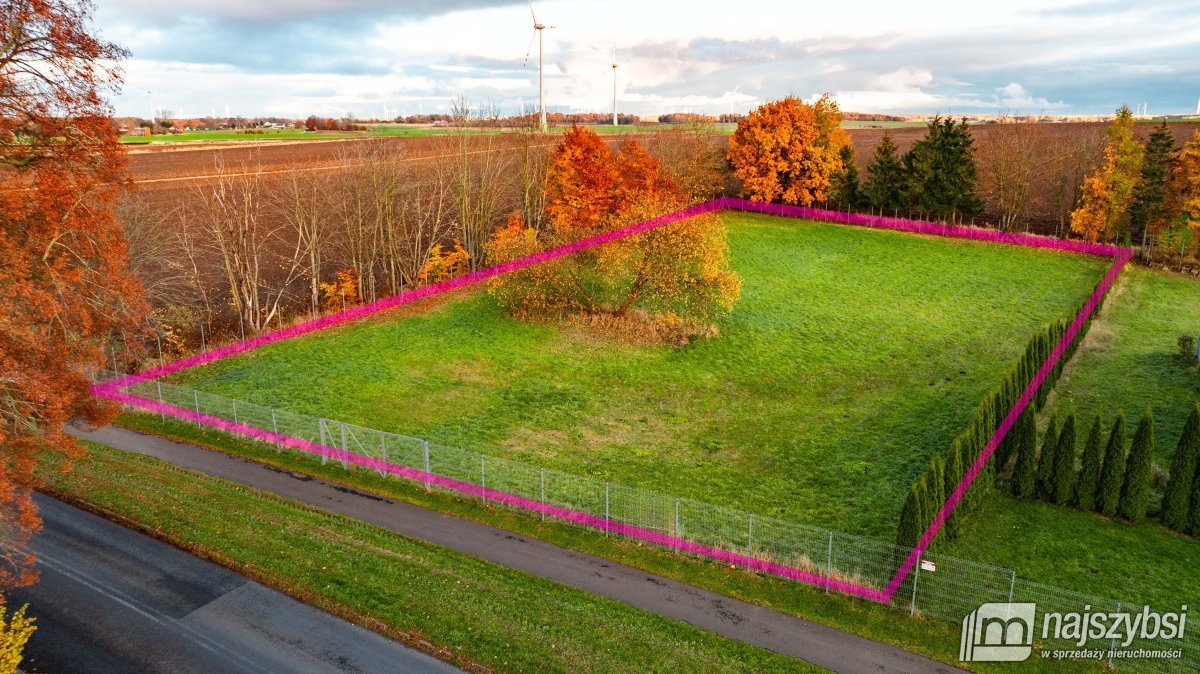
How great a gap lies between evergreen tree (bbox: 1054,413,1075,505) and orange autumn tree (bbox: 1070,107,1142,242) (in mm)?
43347

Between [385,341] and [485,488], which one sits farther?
[385,341]

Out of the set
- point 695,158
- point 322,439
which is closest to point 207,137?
point 695,158

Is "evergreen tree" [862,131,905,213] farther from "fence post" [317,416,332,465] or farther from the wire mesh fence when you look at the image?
"fence post" [317,416,332,465]

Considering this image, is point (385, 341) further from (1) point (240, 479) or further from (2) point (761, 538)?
(2) point (761, 538)

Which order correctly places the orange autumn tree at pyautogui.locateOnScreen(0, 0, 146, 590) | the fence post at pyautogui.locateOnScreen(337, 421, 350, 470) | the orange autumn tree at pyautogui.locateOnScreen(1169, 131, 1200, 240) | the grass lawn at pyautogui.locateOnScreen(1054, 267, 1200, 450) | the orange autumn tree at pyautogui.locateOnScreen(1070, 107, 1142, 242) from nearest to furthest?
the orange autumn tree at pyautogui.locateOnScreen(0, 0, 146, 590)
the fence post at pyautogui.locateOnScreen(337, 421, 350, 470)
the grass lawn at pyautogui.locateOnScreen(1054, 267, 1200, 450)
the orange autumn tree at pyautogui.locateOnScreen(1169, 131, 1200, 240)
the orange autumn tree at pyautogui.locateOnScreen(1070, 107, 1142, 242)

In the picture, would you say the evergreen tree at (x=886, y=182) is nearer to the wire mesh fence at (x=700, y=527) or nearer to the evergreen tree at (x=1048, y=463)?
the evergreen tree at (x=1048, y=463)

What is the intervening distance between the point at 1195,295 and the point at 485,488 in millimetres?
51526

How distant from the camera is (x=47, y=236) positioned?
14898 millimetres

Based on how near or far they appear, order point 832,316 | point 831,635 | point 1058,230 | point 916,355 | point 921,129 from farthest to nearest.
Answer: point 921,129
point 1058,230
point 832,316
point 916,355
point 831,635

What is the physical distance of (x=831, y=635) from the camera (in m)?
15.9

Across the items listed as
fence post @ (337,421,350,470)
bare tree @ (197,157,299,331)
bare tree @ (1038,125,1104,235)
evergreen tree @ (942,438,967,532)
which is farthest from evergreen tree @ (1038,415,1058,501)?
bare tree @ (1038,125,1104,235)

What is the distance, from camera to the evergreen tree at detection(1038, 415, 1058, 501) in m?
22.1

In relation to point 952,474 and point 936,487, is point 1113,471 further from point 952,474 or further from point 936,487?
point 936,487

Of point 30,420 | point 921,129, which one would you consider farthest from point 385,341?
point 921,129
